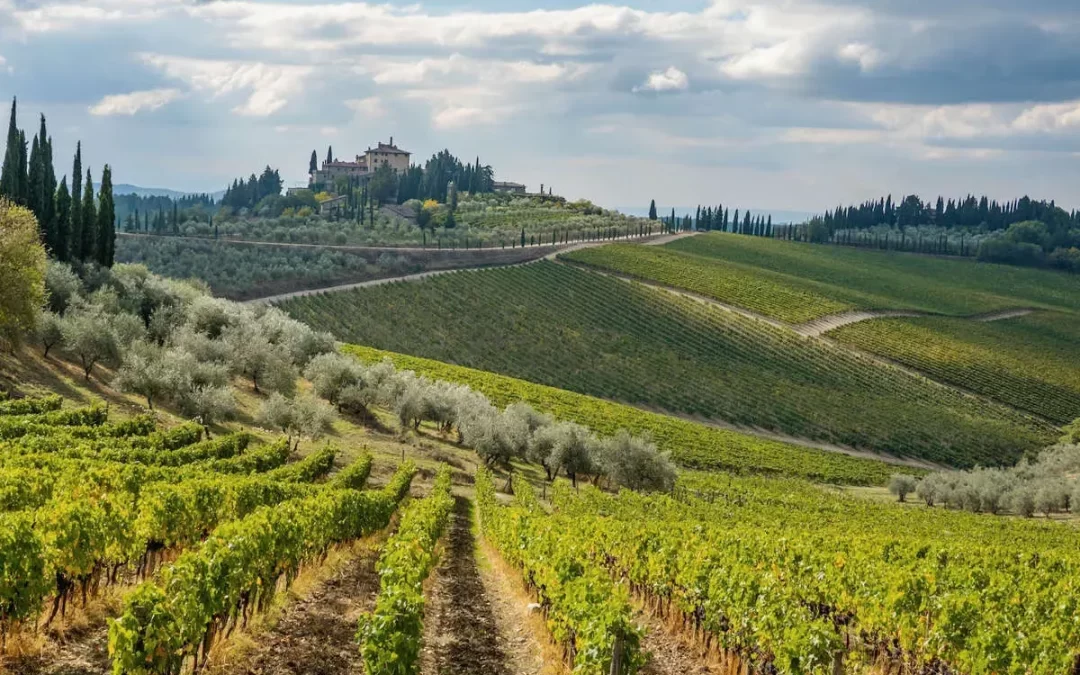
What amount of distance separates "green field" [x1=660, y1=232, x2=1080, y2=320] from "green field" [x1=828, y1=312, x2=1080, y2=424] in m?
8.42

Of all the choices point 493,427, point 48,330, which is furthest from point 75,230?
point 493,427

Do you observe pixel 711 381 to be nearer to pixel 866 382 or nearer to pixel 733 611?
pixel 866 382

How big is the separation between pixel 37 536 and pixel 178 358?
3640 centimetres

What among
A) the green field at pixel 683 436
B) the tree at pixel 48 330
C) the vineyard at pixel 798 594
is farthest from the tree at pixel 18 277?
the green field at pixel 683 436

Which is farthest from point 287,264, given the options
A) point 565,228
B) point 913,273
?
point 913,273

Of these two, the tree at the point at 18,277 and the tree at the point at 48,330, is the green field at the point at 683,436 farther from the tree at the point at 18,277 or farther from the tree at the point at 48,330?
the tree at the point at 18,277

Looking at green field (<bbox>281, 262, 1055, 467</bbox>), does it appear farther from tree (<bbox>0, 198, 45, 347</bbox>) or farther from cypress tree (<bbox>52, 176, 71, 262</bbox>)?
tree (<bbox>0, 198, 45, 347</bbox>)

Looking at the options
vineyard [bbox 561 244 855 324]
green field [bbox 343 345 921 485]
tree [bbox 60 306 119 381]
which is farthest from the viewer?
vineyard [bbox 561 244 855 324]

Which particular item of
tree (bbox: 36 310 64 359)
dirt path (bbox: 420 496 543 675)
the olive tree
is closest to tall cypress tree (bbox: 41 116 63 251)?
tree (bbox: 36 310 64 359)

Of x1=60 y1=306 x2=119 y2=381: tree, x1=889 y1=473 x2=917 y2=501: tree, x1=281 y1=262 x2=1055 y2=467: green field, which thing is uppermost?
x1=60 y1=306 x2=119 y2=381: tree

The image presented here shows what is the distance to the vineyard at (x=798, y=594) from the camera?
17875 mm

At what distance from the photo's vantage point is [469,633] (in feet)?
70.3

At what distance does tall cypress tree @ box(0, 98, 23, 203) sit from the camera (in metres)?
66.1

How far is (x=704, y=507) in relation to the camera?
46156 millimetres
